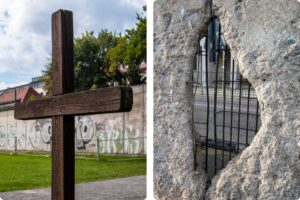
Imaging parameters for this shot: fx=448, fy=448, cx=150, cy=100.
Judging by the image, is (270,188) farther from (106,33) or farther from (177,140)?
(106,33)

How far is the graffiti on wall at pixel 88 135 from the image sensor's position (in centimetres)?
1661

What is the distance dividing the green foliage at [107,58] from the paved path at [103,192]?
28.0 ft

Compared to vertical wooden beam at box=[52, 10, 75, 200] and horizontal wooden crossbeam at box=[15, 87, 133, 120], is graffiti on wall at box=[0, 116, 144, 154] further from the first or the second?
vertical wooden beam at box=[52, 10, 75, 200]

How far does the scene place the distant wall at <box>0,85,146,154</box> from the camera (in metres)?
16.0

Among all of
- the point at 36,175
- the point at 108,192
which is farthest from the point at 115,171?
the point at 108,192

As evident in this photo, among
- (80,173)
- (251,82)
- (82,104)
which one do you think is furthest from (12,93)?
(251,82)

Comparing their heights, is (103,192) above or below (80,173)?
above

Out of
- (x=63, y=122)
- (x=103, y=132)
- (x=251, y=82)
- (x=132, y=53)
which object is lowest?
(x=103, y=132)

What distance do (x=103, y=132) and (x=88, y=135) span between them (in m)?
1.22

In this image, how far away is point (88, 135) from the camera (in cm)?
1922

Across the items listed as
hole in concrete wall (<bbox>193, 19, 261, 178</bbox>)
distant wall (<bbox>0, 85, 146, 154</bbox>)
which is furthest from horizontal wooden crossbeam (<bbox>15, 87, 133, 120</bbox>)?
distant wall (<bbox>0, 85, 146, 154</bbox>)

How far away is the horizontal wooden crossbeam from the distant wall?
37.5ft

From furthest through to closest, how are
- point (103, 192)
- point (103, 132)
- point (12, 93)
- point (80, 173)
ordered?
1. point (12, 93)
2. point (103, 132)
3. point (80, 173)
4. point (103, 192)

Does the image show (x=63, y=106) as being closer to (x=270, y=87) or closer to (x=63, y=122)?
(x=63, y=122)
